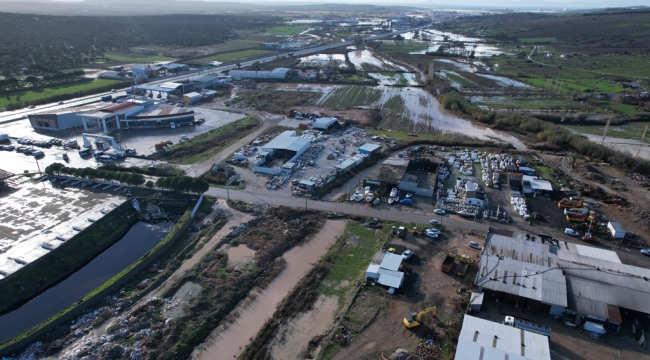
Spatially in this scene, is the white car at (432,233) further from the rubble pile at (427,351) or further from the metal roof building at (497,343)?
the rubble pile at (427,351)

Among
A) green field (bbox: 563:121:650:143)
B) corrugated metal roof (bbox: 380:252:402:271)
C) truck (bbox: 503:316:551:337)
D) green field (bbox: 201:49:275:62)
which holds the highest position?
green field (bbox: 201:49:275:62)

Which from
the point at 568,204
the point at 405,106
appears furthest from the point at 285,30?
the point at 568,204

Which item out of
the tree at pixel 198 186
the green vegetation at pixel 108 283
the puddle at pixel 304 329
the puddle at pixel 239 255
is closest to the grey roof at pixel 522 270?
the puddle at pixel 304 329

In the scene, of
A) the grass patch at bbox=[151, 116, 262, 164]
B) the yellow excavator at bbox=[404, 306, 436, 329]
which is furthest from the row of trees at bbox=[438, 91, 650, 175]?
the yellow excavator at bbox=[404, 306, 436, 329]

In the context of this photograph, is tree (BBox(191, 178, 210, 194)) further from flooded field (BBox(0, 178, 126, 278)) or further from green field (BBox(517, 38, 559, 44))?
green field (BBox(517, 38, 559, 44))

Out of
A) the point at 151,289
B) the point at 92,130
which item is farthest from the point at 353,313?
the point at 92,130

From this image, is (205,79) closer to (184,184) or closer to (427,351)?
(184,184)

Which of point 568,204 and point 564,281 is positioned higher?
point 564,281

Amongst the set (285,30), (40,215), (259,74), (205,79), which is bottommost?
(40,215)
